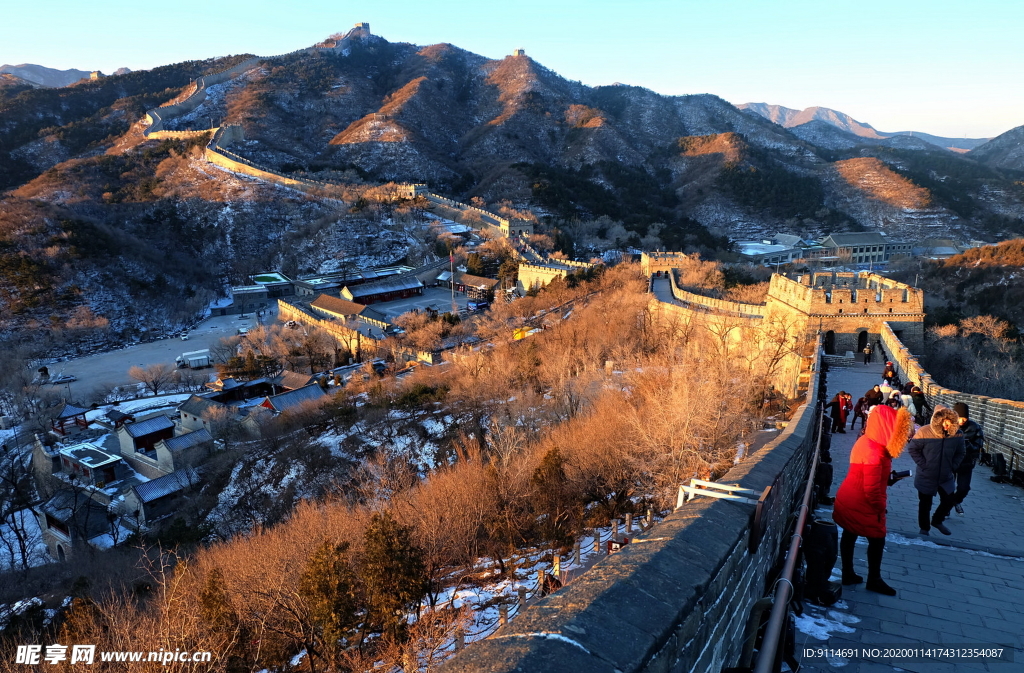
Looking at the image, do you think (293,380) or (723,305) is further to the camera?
(293,380)

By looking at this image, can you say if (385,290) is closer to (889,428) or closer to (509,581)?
(509,581)

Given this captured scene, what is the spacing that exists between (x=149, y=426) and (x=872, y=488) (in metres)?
29.6

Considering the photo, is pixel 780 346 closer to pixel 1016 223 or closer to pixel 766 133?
pixel 1016 223

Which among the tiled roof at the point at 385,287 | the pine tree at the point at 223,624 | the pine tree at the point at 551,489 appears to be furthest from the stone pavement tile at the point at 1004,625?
the tiled roof at the point at 385,287

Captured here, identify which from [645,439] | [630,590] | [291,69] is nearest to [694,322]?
[645,439]

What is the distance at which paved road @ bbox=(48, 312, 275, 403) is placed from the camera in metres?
35.6

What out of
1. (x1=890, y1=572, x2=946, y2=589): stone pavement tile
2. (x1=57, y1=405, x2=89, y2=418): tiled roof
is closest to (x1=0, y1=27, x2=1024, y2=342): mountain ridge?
(x1=57, y1=405, x2=89, y2=418): tiled roof

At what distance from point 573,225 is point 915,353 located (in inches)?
1857

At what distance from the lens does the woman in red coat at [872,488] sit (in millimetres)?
4246

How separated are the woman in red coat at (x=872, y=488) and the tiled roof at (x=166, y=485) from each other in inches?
957

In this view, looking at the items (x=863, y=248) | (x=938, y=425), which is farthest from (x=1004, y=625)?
(x=863, y=248)

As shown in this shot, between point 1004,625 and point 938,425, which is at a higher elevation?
point 938,425

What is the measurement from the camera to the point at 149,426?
85.9ft

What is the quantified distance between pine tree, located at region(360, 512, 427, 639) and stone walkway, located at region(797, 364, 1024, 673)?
A: 581 cm
